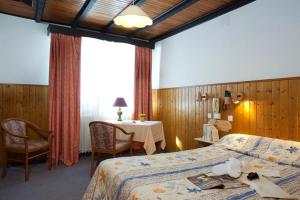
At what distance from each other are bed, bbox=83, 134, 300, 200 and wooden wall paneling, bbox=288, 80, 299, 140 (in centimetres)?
22

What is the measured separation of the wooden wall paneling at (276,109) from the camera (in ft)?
9.09

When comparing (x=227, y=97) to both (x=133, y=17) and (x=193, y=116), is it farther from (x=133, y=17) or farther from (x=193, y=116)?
(x=133, y=17)

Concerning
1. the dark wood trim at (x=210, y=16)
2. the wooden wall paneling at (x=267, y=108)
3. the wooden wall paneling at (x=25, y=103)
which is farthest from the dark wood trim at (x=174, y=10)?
the wooden wall paneling at (x=25, y=103)

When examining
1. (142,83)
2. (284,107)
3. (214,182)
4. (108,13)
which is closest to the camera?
(214,182)

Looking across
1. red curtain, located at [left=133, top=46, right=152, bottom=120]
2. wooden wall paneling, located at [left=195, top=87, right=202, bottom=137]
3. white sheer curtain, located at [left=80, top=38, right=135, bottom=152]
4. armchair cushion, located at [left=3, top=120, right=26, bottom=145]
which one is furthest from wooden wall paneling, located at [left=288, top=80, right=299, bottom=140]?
armchair cushion, located at [left=3, top=120, right=26, bottom=145]

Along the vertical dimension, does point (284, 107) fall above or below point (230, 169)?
above

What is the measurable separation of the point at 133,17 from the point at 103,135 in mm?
1857

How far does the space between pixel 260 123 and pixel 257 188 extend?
158 centimetres

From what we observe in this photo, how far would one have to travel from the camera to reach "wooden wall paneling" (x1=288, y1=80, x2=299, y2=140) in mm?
2594

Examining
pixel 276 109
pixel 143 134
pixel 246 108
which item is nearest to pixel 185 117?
pixel 143 134

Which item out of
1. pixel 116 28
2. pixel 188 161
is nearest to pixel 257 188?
pixel 188 161

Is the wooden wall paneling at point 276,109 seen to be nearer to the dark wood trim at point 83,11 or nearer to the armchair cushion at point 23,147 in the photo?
the dark wood trim at point 83,11

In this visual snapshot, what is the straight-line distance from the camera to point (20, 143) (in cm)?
345

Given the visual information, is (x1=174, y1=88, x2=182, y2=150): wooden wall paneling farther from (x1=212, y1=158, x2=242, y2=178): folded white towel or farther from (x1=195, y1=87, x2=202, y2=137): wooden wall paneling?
(x1=212, y1=158, x2=242, y2=178): folded white towel
